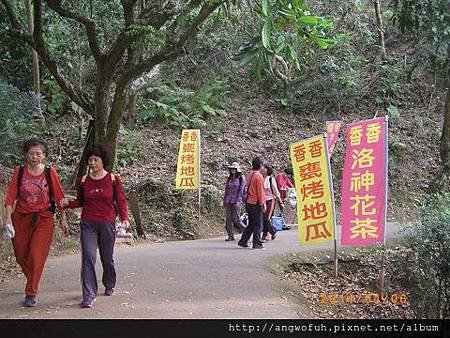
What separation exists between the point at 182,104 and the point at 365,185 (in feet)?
40.5

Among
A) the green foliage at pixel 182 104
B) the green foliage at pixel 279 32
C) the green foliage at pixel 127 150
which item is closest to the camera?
the green foliage at pixel 279 32

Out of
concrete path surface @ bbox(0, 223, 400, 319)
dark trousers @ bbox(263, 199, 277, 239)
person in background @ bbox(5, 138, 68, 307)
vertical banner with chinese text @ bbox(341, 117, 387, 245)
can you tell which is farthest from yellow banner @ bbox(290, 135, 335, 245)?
person in background @ bbox(5, 138, 68, 307)

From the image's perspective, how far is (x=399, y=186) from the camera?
18.1 metres

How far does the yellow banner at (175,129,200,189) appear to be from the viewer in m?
12.9

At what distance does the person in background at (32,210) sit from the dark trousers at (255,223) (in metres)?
4.37

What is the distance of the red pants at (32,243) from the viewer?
17.3ft

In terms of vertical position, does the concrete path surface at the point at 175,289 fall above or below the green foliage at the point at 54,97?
below

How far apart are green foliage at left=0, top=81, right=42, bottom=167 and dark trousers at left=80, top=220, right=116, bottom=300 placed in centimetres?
504

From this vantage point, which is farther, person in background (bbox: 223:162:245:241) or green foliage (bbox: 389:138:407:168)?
green foliage (bbox: 389:138:407:168)

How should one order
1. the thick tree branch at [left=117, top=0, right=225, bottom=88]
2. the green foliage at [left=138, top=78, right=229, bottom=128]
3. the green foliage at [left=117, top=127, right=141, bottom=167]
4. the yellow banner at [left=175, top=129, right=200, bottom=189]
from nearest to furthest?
the thick tree branch at [left=117, top=0, right=225, bottom=88] < the yellow banner at [left=175, top=129, right=200, bottom=189] < the green foliage at [left=117, top=127, right=141, bottom=167] < the green foliage at [left=138, top=78, right=229, bottom=128]

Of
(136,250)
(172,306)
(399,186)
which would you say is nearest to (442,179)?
(399,186)

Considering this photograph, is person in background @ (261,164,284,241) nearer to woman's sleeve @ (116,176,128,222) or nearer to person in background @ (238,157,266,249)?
person in background @ (238,157,266,249)

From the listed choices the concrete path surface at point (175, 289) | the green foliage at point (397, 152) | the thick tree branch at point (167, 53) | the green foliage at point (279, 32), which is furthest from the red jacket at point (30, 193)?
the green foliage at point (397, 152)

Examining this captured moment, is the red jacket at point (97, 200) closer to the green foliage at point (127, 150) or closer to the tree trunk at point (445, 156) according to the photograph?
the green foliage at point (127, 150)
